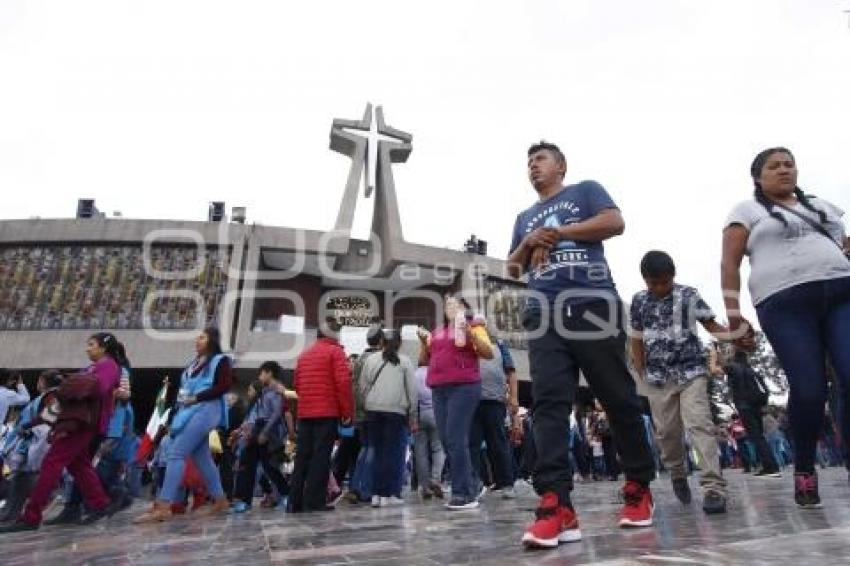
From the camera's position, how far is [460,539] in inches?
112

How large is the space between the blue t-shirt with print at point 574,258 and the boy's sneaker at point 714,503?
157 cm

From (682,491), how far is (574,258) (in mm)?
2375

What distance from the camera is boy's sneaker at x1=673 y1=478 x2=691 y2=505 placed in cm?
431

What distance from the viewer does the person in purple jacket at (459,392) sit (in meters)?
4.73

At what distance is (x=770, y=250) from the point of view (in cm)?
327

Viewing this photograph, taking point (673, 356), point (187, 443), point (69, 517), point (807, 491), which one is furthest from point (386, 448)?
point (807, 491)

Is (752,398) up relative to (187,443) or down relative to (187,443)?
up

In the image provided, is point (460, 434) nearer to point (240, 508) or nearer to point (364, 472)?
point (364, 472)

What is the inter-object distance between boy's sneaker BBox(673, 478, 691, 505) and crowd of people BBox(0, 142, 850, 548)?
0.05ft

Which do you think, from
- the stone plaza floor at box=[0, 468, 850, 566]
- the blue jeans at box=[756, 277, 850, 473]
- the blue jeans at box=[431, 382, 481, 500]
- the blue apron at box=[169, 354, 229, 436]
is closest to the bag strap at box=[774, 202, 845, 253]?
the blue jeans at box=[756, 277, 850, 473]

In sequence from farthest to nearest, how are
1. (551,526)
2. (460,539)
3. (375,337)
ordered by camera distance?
1. (375,337)
2. (460,539)
3. (551,526)

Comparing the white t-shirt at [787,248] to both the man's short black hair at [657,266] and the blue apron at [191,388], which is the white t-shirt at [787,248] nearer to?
the man's short black hair at [657,266]

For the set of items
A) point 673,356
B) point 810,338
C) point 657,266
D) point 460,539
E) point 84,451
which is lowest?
point 460,539

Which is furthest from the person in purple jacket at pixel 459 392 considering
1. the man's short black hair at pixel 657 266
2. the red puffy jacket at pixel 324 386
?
the man's short black hair at pixel 657 266
